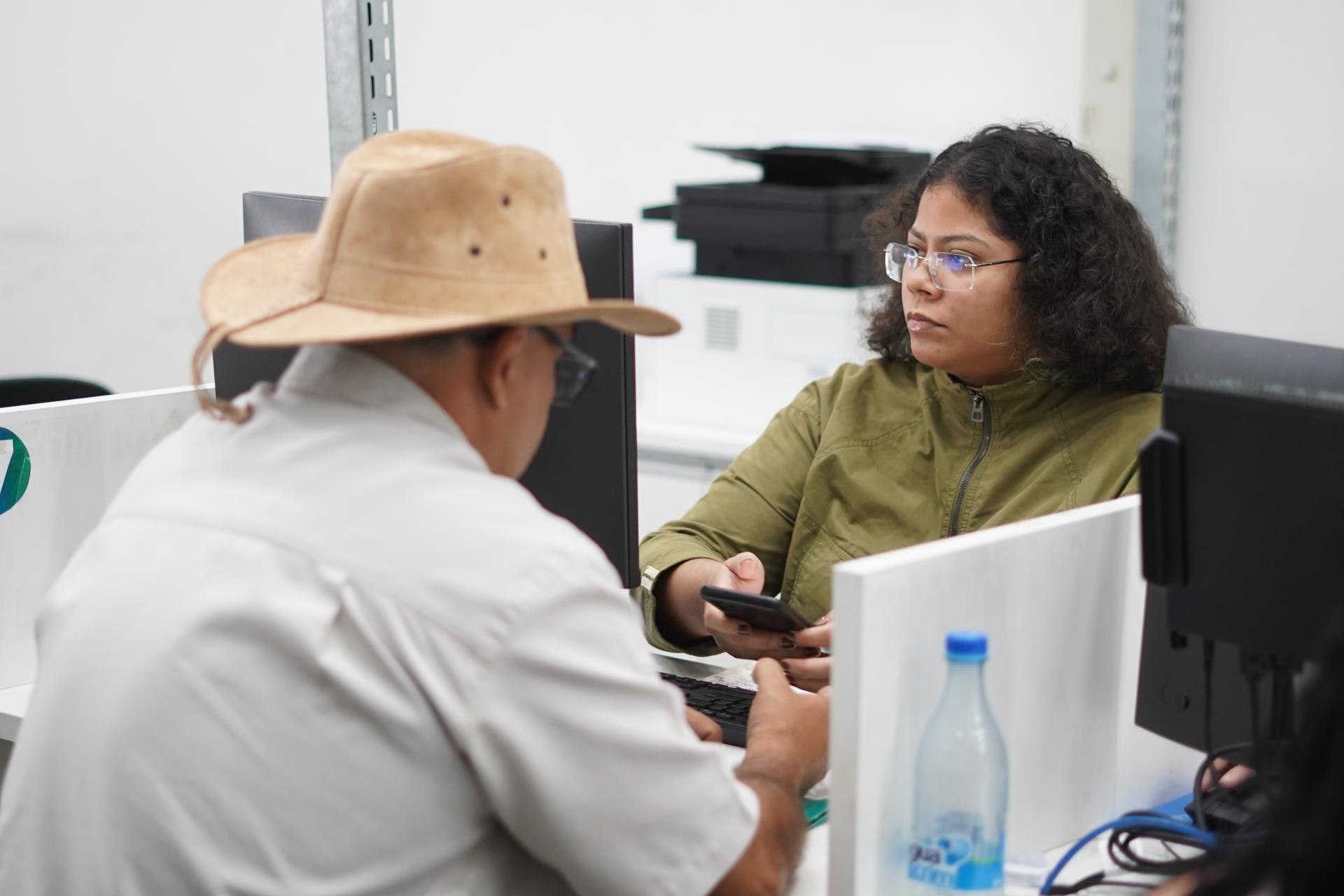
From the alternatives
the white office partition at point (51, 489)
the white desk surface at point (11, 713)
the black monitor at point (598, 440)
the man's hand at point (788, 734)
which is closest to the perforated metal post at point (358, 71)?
the black monitor at point (598, 440)

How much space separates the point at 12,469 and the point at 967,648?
125 cm

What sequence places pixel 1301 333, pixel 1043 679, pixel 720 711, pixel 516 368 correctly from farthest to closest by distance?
pixel 1301 333 → pixel 720 711 → pixel 1043 679 → pixel 516 368

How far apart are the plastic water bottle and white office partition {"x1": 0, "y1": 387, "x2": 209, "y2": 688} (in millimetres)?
1179

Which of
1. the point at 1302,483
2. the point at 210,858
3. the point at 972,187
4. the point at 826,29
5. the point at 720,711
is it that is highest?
the point at 826,29

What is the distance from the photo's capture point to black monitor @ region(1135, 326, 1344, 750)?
108cm

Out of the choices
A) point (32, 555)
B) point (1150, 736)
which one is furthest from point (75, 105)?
point (1150, 736)

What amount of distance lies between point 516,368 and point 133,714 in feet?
1.17

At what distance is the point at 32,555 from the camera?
181 cm

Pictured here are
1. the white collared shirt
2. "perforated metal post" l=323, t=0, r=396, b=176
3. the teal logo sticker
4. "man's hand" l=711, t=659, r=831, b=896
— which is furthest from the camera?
"perforated metal post" l=323, t=0, r=396, b=176

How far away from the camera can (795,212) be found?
295cm

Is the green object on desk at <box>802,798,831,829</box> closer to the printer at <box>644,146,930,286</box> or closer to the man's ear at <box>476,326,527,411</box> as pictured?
the man's ear at <box>476,326,527,411</box>

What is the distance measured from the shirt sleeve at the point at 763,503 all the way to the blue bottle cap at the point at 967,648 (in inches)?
32.5

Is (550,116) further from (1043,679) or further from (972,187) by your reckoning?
(1043,679)

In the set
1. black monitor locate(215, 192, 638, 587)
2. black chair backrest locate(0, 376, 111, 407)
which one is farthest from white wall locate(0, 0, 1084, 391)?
black monitor locate(215, 192, 638, 587)
